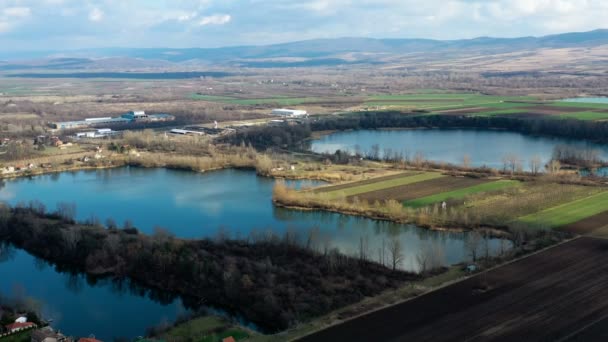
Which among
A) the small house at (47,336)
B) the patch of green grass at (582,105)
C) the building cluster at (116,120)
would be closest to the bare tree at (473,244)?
the small house at (47,336)

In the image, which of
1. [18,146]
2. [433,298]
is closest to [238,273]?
[433,298]

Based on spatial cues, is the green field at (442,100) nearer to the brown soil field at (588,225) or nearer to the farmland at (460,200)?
the farmland at (460,200)

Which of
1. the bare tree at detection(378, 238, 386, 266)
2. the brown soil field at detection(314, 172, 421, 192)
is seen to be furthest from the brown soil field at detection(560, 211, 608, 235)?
the brown soil field at detection(314, 172, 421, 192)

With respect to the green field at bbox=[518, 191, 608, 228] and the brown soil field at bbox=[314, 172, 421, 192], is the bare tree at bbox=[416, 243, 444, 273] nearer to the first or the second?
the green field at bbox=[518, 191, 608, 228]

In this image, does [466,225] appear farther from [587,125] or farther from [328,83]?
[328,83]

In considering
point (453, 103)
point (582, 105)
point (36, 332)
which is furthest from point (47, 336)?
point (453, 103)

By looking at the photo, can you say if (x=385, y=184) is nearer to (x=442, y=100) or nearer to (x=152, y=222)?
(x=152, y=222)
